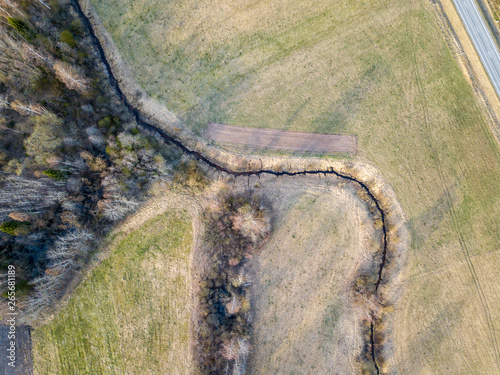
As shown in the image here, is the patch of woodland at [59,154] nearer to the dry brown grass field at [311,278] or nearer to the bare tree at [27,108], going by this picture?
the bare tree at [27,108]

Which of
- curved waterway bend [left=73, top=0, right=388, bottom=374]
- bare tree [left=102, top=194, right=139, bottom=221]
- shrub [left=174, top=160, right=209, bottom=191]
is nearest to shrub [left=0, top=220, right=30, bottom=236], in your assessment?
bare tree [left=102, top=194, right=139, bottom=221]

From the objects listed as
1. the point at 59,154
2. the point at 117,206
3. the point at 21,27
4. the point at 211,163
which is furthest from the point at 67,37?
the point at 211,163

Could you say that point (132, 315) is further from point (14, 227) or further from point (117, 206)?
point (14, 227)

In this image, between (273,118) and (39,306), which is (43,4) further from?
(39,306)

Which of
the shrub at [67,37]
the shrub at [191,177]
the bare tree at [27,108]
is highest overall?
the shrub at [67,37]

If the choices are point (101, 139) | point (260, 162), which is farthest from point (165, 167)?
point (260, 162)

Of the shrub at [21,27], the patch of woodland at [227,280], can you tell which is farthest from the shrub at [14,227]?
the shrub at [21,27]
